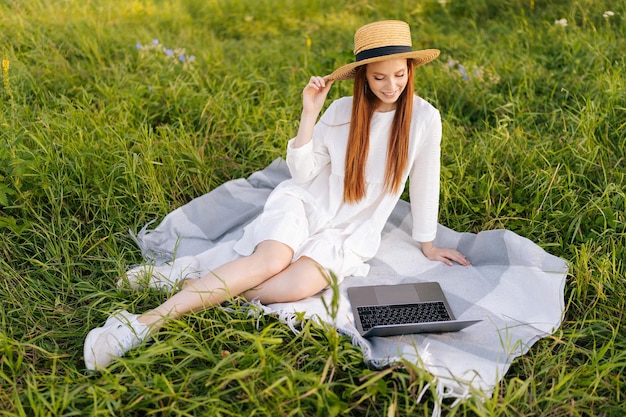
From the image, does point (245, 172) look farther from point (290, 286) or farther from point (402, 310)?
point (402, 310)

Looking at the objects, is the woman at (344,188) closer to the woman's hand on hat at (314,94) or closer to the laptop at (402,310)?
the woman's hand on hat at (314,94)

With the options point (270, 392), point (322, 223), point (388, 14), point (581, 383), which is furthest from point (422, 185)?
point (388, 14)

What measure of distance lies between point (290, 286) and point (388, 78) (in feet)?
2.96

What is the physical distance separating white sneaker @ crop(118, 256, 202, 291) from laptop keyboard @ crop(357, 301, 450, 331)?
756 millimetres

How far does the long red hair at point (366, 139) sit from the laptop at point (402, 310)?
0.42 meters

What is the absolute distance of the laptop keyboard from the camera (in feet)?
7.41

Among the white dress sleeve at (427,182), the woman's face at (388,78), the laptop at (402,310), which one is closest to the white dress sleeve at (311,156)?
the woman's face at (388,78)

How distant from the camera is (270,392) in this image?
184 cm

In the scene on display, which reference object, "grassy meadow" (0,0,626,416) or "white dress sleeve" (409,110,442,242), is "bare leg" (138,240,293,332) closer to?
"grassy meadow" (0,0,626,416)

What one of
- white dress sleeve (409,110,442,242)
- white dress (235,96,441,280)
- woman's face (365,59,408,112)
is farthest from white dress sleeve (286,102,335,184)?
white dress sleeve (409,110,442,242)

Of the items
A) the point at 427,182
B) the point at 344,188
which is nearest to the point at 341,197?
the point at 344,188

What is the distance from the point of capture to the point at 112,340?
203 centimetres

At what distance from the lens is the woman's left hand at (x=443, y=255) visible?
2.63m

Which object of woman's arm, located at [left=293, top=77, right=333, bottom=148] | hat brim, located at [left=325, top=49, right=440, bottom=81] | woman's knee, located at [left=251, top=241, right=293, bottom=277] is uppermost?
hat brim, located at [left=325, top=49, right=440, bottom=81]
